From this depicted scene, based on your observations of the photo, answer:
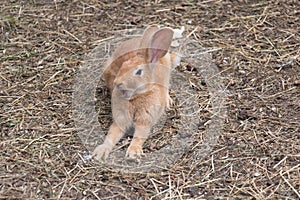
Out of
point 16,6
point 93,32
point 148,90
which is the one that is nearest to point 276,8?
point 93,32

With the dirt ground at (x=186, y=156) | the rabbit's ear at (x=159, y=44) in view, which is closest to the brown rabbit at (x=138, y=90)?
the rabbit's ear at (x=159, y=44)

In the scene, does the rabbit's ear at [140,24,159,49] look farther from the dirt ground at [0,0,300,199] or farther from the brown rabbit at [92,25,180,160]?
the dirt ground at [0,0,300,199]

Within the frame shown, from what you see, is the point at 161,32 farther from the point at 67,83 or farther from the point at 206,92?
the point at 67,83

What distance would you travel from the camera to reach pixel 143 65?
392cm

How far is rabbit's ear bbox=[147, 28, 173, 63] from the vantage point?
153 inches

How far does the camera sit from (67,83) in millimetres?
4586

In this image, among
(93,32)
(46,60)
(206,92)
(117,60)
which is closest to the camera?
(117,60)

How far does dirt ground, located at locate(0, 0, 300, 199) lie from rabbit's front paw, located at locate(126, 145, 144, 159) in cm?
15

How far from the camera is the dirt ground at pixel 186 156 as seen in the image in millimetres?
3598

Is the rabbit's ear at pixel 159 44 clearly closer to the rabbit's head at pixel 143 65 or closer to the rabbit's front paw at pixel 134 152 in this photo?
the rabbit's head at pixel 143 65

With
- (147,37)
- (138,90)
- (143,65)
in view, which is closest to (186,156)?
(138,90)

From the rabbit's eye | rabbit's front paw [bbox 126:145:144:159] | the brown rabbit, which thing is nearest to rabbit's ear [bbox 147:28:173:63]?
the brown rabbit

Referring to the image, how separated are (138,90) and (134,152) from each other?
1.34ft

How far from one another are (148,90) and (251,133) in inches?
28.9
